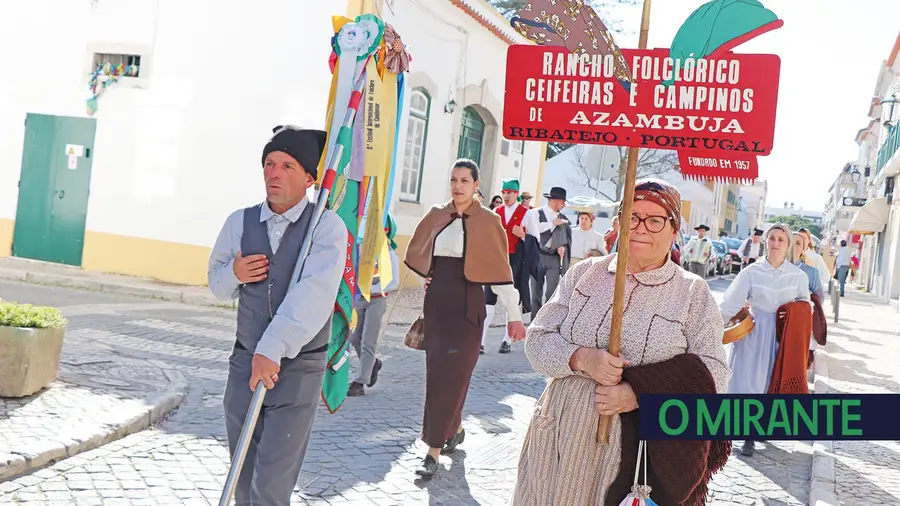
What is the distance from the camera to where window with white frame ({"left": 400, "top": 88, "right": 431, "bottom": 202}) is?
1600 centimetres

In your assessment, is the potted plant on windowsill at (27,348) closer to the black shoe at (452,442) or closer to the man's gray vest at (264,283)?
the black shoe at (452,442)

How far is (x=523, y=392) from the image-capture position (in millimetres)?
7992

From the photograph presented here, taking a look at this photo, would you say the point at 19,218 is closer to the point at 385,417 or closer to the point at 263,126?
the point at 263,126

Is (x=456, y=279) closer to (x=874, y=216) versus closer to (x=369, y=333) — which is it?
(x=369, y=333)

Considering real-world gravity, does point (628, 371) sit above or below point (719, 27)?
below

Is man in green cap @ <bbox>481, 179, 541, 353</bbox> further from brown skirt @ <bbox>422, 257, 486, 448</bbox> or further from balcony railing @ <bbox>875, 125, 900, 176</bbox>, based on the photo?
balcony railing @ <bbox>875, 125, 900, 176</bbox>

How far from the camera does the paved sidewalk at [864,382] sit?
19.2 feet

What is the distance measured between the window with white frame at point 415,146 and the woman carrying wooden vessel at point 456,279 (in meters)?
10.2

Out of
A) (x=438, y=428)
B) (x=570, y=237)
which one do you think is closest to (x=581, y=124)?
(x=438, y=428)

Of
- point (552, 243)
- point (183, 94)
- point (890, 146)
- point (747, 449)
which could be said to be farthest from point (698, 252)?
point (747, 449)

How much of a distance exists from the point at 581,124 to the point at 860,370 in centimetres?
1015

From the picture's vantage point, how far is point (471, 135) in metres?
19.0

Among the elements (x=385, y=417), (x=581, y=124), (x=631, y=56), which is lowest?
(x=385, y=417)

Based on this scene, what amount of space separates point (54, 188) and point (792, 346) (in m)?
11.8
